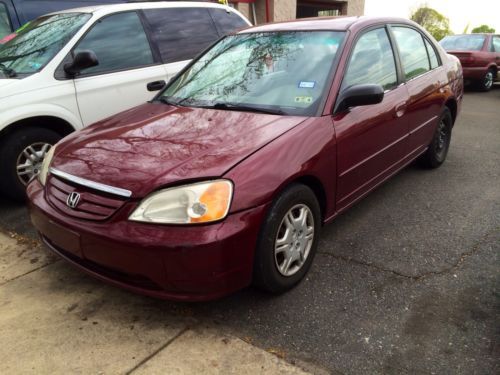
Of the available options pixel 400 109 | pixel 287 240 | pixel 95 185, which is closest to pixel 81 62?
pixel 95 185

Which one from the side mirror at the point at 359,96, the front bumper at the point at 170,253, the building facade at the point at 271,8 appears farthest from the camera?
the building facade at the point at 271,8

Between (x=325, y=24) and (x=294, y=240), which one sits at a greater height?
(x=325, y=24)

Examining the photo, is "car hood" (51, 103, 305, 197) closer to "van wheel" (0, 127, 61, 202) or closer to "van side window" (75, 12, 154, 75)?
"van wheel" (0, 127, 61, 202)

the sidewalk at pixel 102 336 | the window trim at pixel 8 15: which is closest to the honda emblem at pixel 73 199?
the sidewalk at pixel 102 336

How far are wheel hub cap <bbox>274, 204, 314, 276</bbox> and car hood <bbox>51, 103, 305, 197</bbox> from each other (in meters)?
0.49

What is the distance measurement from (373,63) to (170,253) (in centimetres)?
233

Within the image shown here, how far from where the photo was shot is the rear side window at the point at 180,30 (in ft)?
16.5

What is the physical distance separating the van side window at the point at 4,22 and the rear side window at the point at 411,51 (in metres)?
4.60

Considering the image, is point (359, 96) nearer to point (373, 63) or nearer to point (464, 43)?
point (373, 63)

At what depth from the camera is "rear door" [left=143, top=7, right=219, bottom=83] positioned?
5.03 meters

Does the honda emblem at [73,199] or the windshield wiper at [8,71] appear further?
the windshield wiper at [8,71]

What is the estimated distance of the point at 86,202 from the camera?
248 centimetres

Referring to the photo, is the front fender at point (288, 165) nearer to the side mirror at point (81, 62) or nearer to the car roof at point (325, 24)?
the car roof at point (325, 24)

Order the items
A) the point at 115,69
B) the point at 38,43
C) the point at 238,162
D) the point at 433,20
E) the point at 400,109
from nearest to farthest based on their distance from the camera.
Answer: the point at 238,162 → the point at 400,109 → the point at 38,43 → the point at 115,69 → the point at 433,20
